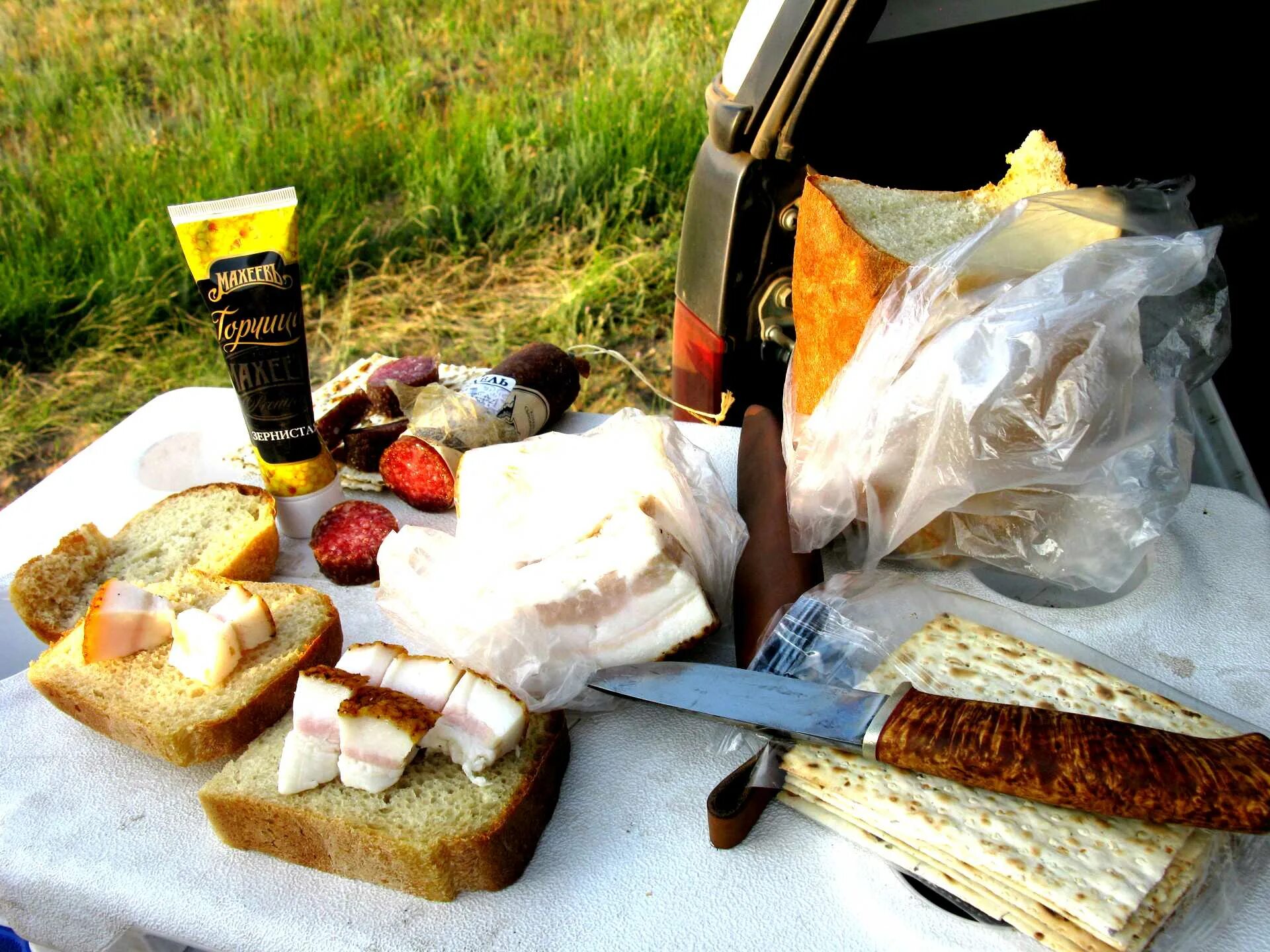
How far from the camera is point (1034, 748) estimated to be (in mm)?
1080

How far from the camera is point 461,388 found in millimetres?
2096

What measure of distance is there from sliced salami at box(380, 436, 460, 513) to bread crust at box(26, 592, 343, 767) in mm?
484

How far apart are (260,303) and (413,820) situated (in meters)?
0.96

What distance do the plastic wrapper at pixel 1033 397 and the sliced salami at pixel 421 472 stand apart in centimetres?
70

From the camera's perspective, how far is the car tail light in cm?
228

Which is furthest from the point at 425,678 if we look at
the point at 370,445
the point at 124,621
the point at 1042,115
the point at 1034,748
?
the point at 1042,115

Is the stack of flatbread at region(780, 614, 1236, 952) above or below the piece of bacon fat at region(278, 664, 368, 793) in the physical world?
above

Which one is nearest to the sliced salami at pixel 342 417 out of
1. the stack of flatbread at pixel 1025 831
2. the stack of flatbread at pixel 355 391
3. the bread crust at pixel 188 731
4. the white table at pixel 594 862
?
Answer: the stack of flatbread at pixel 355 391

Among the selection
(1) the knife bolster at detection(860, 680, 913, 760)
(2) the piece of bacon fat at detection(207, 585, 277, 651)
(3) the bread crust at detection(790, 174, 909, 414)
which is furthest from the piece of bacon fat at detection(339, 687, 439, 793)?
(3) the bread crust at detection(790, 174, 909, 414)

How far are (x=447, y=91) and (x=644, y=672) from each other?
5643 millimetres

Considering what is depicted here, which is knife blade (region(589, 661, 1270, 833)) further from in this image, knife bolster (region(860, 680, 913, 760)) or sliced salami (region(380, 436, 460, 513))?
sliced salami (region(380, 436, 460, 513))

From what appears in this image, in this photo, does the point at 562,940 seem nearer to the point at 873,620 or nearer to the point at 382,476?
the point at 873,620

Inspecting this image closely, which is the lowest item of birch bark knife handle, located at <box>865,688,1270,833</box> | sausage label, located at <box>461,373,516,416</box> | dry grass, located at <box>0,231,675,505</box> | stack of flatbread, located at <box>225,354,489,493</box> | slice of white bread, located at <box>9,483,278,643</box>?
dry grass, located at <box>0,231,675,505</box>

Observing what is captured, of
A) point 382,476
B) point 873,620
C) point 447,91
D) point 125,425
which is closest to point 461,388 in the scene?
point 382,476
